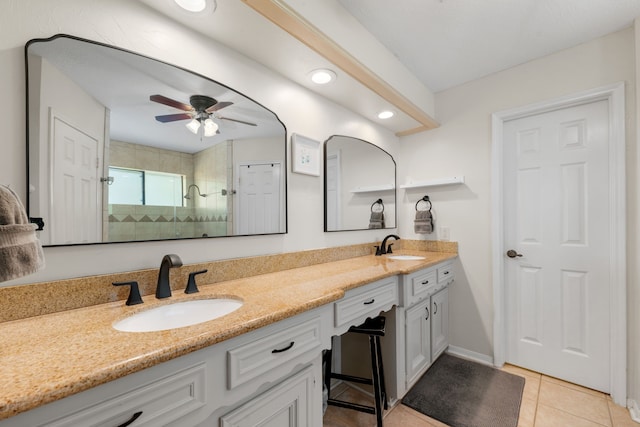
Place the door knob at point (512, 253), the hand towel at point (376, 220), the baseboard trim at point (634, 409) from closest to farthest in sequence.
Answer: the baseboard trim at point (634, 409)
the door knob at point (512, 253)
the hand towel at point (376, 220)

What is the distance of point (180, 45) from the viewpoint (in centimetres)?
128

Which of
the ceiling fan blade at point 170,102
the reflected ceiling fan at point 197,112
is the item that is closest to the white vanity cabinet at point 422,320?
the reflected ceiling fan at point 197,112

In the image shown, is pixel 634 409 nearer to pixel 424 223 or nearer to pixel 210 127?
pixel 424 223

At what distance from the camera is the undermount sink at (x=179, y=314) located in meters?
0.96

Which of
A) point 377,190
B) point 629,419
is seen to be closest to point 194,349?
point 377,190

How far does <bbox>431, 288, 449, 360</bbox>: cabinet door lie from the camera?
6.92 ft

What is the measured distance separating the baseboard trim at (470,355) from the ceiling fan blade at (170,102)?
2.73 m

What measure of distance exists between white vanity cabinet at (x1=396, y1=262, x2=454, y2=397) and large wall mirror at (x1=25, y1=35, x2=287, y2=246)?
1.01m

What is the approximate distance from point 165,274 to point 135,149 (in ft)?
1.79

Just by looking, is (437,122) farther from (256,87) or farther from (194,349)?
(194,349)

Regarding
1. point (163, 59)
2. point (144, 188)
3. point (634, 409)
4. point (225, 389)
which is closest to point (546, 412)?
point (634, 409)

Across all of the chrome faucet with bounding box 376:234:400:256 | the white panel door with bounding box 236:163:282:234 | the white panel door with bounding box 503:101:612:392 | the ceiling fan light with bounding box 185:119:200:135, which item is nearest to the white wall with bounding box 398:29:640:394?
the white panel door with bounding box 503:101:612:392

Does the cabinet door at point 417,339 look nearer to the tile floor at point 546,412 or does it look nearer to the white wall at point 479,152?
the tile floor at point 546,412

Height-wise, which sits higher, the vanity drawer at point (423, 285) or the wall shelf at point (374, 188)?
the wall shelf at point (374, 188)
